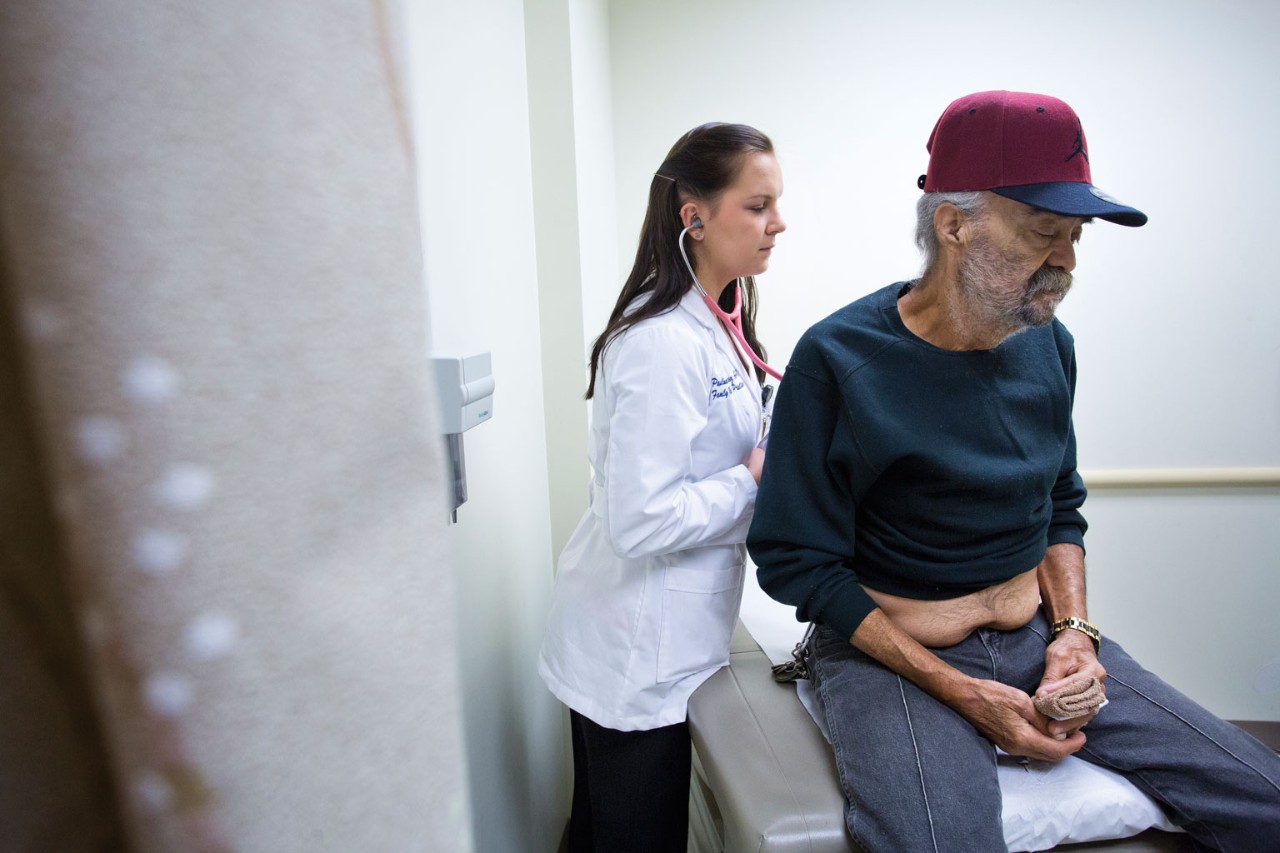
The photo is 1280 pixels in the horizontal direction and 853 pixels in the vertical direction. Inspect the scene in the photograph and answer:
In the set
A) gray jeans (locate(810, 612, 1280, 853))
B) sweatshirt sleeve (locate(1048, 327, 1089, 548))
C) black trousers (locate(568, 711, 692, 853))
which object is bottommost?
black trousers (locate(568, 711, 692, 853))

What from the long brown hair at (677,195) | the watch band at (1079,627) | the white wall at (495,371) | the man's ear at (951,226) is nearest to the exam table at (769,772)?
the watch band at (1079,627)

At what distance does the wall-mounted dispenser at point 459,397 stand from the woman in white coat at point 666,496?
339 millimetres

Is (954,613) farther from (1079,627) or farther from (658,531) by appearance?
(658,531)

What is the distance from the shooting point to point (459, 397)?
73 centimetres

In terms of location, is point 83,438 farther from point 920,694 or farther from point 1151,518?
point 1151,518

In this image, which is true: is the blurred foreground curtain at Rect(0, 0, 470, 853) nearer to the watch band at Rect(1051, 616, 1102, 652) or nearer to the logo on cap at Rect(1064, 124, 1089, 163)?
the logo on cap at Rect(1064, 124, 1089, 163)

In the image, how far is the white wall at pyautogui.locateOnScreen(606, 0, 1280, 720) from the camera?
230 cm

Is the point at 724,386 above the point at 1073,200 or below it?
below

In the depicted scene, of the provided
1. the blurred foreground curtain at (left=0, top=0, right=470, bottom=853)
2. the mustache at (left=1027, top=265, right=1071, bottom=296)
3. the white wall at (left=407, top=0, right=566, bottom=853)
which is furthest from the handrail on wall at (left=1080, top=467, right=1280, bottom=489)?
the blurred foreground curtain at (left=0, top=0, right=470, bottom=853)

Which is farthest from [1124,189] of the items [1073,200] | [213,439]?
[213,439]

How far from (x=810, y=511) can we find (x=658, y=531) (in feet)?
0.85

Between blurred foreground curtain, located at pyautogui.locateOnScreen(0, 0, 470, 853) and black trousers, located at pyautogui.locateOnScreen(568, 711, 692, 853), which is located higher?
blurred foreground curtain, located at pyautogui.locateOnScreen(0, 0, 470, 853)

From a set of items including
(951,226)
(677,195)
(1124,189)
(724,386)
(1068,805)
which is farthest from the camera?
(1124,189)

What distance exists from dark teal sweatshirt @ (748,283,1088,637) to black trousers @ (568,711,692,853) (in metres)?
0.37
